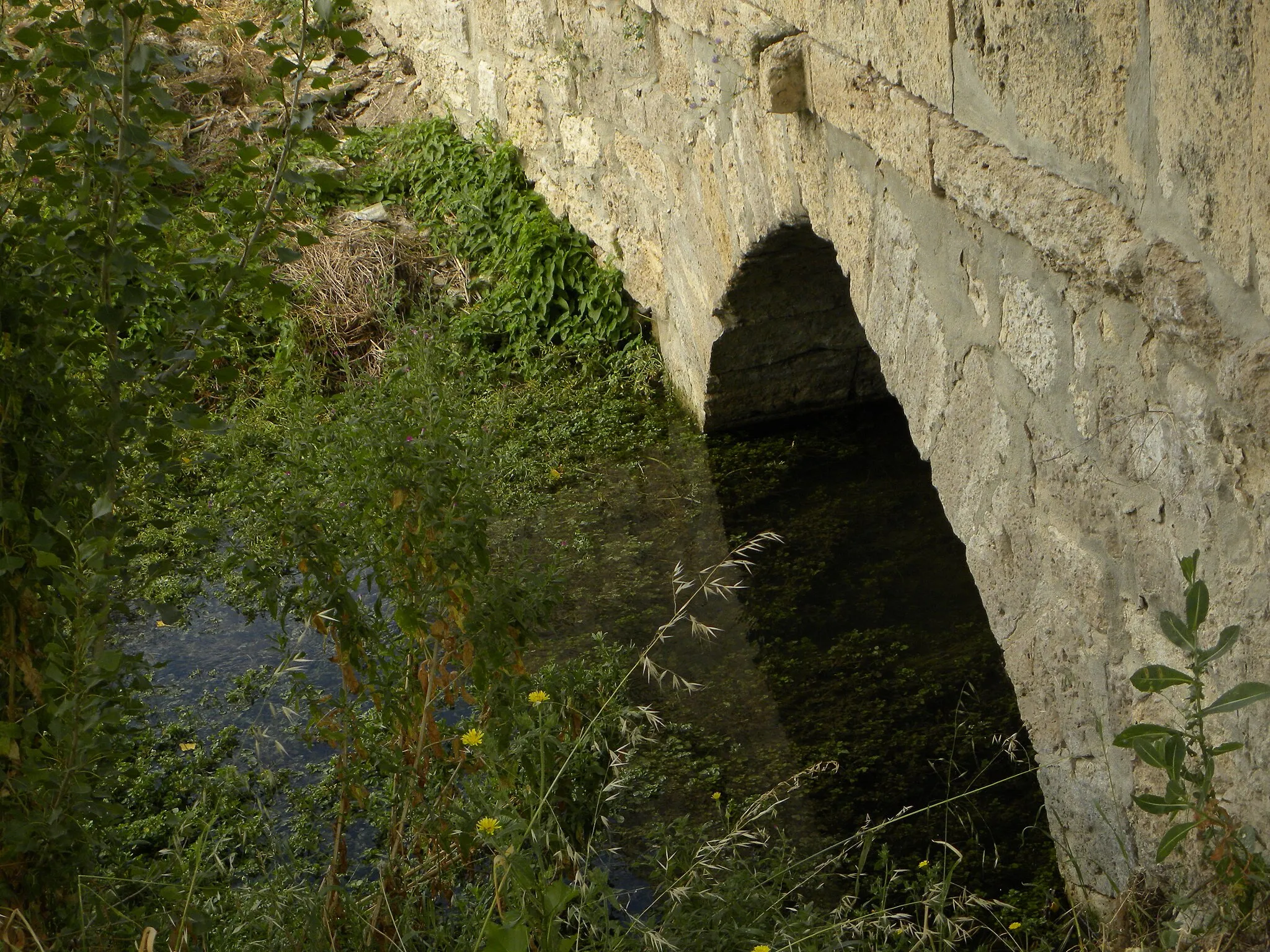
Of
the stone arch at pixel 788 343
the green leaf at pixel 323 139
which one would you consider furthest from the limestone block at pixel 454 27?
the green leaf at pixel 323 139

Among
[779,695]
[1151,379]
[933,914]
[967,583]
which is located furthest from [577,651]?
[1151,379]

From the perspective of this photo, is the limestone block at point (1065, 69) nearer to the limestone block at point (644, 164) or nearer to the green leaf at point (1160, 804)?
the green leaf at point (1160, 804)

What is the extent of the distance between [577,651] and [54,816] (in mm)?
2298

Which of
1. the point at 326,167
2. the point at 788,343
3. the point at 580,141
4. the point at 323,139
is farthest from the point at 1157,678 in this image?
the point at 326,167

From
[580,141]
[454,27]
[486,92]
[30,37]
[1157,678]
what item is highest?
[454,27]

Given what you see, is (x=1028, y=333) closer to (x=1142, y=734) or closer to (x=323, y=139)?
(x=1142, y=734)

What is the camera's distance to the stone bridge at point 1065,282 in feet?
5.67

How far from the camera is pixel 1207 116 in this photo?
5.55 ft

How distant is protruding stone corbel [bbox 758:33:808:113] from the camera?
3340 mm

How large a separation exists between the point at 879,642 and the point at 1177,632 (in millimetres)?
2159

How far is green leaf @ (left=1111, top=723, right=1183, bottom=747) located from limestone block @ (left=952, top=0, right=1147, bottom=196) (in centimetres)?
81

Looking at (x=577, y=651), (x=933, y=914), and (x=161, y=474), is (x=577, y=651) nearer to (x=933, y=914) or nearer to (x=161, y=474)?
(x=933, y=914)

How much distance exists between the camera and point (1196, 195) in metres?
1.75

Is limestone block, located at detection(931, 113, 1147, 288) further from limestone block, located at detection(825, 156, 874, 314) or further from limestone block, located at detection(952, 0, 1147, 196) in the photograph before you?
limestone block, located at detection(825, 156, 874, 314)
